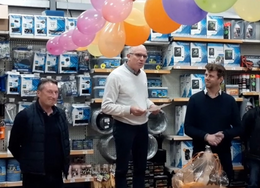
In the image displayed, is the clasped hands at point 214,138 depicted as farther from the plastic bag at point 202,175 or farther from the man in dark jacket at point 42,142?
the man in dark jacket at point 42,142

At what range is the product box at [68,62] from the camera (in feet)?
16.5

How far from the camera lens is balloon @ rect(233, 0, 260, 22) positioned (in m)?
2.49

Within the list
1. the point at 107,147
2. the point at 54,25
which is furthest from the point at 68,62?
the point at 107,147

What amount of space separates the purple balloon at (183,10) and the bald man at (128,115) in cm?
96

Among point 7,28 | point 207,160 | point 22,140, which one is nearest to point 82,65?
point 7,28

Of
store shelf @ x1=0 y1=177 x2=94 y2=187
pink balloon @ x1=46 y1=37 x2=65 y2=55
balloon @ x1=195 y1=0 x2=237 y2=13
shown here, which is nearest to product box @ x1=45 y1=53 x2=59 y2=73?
pink balloon @ x1=46 y1=37 x2=65 y2=55

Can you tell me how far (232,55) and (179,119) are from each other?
123cm

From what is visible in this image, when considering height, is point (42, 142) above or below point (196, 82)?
below

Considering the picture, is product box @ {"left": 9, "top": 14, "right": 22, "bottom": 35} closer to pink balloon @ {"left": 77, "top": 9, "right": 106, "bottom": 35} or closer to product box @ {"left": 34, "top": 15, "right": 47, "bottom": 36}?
product box @ {"left": 34, "top": 15, "right": 47, "bottom": 36}

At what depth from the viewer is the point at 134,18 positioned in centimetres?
318

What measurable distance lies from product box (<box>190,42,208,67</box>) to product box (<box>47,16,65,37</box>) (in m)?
1.84

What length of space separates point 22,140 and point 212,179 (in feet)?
4.93

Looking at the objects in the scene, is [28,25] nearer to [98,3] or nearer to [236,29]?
[98,3]

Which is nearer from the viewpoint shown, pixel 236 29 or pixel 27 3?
pixel 27 3
